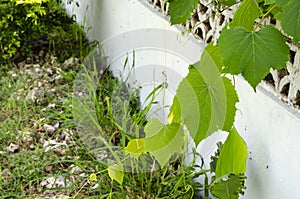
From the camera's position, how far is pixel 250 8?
1410mm

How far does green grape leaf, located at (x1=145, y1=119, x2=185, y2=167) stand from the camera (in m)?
1.67

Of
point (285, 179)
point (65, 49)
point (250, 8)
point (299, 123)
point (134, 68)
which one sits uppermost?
point (65, 49)

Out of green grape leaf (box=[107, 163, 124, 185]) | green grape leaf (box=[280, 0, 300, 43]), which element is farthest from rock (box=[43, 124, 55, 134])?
green grape leaf (box=[280, 0, 300, 43])

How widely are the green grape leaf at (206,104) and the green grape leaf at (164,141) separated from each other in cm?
30

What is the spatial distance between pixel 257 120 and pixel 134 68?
4.97 ft

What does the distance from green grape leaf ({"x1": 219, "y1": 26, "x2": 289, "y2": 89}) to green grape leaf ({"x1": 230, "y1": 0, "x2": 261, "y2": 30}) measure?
0.21m

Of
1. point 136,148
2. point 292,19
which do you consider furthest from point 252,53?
point 136,148

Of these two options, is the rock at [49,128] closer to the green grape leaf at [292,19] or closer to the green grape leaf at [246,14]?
the green grape leaf at [246,14]

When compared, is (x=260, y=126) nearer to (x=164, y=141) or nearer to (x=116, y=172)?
(x=164, y=141)

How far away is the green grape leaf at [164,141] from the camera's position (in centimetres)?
167

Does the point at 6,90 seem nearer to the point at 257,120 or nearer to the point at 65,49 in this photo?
the point at 65,49

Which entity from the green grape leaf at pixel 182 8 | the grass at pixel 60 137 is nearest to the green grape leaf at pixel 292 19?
the green grape leaf at pixel 182 8

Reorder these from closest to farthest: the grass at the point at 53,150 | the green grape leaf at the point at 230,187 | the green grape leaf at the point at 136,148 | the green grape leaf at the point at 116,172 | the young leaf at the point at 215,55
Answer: the young leaf at the point at 215,55 < the green grape leaf at the point at 230,187 < the green grape leaf at the point at 136,148 < the green grape leaf at the point at 116,172 < the grass at the point at 53,150

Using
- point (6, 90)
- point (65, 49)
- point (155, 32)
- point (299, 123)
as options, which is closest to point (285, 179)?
point (299, 123)
